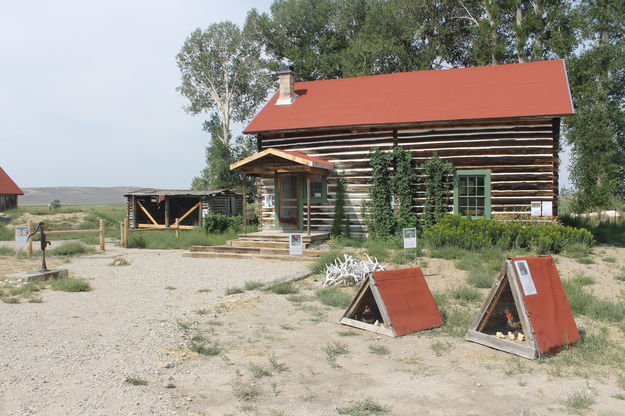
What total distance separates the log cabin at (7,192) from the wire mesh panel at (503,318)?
41.3 m

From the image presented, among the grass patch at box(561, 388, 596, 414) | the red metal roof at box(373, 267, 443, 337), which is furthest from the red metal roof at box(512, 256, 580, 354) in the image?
the red metal roof at box(373, 267, 443, 337)

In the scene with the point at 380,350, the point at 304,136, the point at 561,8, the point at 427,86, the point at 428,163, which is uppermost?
the point at 561,8

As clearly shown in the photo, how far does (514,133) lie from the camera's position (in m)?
16.2

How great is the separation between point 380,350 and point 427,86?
15.0 metres

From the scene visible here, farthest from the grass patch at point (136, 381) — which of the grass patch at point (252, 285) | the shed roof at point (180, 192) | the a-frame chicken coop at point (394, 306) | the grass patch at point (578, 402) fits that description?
the shed roof at point (180, 192)

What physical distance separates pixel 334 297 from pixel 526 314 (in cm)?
356

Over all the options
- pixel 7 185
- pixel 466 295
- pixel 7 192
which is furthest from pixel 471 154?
pixel 7 185

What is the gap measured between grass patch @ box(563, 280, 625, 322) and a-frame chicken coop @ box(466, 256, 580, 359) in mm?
1641

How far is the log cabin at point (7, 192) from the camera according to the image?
130 feet

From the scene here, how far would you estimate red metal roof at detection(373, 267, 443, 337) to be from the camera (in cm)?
699

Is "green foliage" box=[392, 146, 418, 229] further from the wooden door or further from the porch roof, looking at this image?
the wooden door

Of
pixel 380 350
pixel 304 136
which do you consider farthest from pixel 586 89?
pixel 380 350

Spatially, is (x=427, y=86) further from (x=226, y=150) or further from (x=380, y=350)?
(x=226, y=150)

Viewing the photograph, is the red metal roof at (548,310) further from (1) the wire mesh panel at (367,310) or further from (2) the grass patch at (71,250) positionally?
(2) the grass patch at (71,250)
